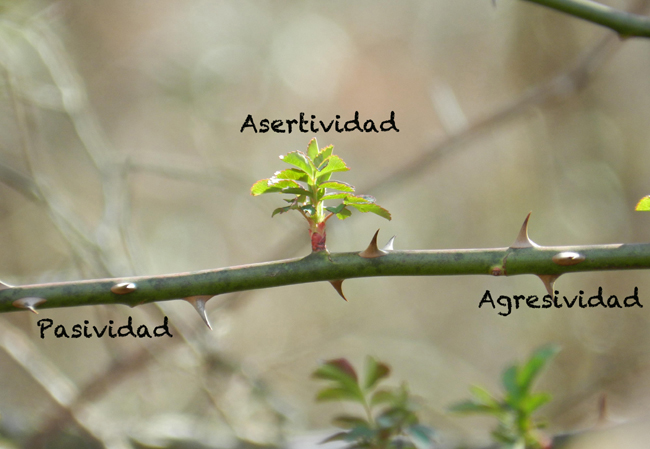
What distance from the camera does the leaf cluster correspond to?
68cm

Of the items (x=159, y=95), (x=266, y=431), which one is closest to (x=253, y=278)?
(x=266, y=431)

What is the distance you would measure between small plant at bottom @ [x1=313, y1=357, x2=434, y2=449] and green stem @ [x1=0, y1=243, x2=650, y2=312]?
0.79 ft

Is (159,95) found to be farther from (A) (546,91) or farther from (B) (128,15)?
(A) (546,91)

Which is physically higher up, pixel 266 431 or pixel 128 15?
pixel 128 15

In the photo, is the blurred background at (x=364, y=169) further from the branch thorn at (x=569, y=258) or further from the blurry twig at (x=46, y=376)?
the branch thorn at (x=569, y=258)

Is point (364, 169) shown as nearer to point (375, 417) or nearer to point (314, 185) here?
point (375, 417)

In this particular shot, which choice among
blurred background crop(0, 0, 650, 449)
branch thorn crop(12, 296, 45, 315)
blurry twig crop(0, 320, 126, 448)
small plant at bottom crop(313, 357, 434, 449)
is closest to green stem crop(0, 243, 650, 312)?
branch thorn crop(12, 296, 45, 315)

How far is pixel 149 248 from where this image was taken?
2.83 metres

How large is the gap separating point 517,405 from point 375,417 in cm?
23

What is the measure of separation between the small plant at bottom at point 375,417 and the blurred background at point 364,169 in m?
1.27

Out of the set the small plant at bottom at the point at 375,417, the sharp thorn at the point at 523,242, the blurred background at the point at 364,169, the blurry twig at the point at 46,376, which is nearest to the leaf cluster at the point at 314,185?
the sharp thorn at the point at 523,242

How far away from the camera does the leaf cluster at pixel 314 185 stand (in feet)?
2.23

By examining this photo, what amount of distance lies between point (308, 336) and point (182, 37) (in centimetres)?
193

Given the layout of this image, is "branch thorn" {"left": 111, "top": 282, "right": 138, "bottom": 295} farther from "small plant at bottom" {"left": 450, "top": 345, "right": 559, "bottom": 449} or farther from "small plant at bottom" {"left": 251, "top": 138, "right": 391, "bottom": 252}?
"small plant at bottom" {"left": 450, "top": 345, "right": 559, "bottom": 449}
